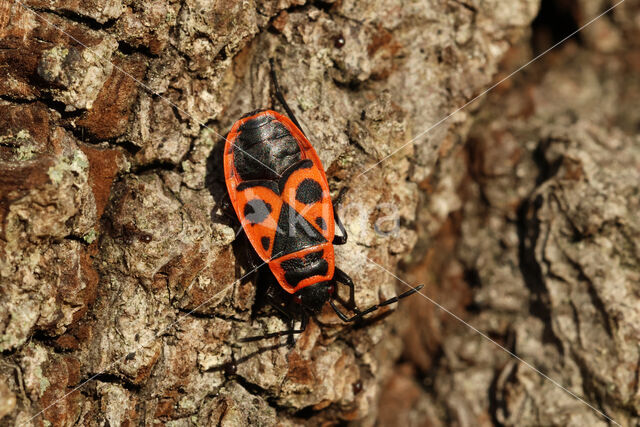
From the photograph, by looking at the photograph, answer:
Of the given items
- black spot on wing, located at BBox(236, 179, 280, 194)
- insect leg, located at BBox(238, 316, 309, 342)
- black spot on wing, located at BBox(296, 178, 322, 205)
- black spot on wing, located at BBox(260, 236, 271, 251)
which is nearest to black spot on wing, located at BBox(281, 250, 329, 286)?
black spot on wing, located at BBox(260, 236, 271, 251)

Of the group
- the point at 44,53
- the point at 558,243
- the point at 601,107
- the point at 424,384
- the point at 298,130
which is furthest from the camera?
the point at 601,107

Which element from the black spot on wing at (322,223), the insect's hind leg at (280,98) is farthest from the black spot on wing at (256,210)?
the insect's hind leg at (280,98)

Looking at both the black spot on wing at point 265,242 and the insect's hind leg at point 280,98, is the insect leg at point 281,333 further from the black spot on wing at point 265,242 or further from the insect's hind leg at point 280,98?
the insect's hind leg at point 280,98

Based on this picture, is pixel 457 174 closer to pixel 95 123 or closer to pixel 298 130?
pixel 298 130

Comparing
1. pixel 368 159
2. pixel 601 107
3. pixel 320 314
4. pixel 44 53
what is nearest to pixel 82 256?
pixel 44 53

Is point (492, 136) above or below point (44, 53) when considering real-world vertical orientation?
above

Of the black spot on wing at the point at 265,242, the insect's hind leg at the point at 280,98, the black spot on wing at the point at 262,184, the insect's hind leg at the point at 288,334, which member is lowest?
A: the insect's hind leg at the point at 288,334
